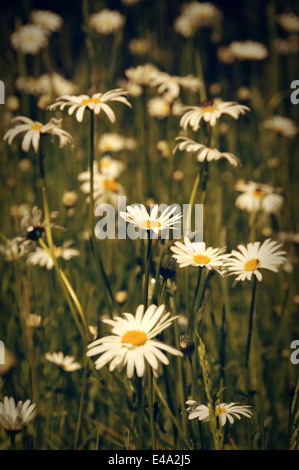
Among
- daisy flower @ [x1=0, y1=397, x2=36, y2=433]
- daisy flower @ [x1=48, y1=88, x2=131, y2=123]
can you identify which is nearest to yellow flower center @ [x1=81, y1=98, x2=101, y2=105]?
daisy flower @ [x1=48, y1=88, x2=131, y2=123]

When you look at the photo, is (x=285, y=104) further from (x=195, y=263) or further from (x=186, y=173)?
(x=195, y=263)

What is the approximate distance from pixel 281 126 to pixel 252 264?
3.60 feet

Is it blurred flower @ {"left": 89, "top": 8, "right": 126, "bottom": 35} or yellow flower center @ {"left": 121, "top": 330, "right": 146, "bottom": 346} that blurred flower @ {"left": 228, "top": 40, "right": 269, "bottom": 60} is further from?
yellow flower center @ {"left": 121, "top": 330, "right": 146, "bottom": 346}

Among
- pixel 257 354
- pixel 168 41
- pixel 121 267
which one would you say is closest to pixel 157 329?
pixel 257 354

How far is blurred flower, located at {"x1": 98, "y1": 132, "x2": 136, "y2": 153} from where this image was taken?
5.38 ft

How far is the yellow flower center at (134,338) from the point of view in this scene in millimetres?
596

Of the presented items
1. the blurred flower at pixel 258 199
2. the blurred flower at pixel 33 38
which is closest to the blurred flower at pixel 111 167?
the blurred flower at pixel 258 199

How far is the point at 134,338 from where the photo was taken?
1.99 ft

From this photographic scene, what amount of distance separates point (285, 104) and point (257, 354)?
4.57ft

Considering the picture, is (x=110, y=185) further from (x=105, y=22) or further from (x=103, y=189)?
(x=105, y=22)

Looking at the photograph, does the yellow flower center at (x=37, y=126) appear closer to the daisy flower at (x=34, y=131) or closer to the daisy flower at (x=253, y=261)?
the daisy flower at (x=34, y=131)

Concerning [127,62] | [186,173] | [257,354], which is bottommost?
[257,354]

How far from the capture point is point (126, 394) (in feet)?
2.52

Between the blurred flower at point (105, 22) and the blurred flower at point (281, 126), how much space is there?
2.68 feet
